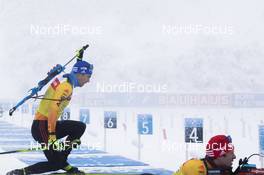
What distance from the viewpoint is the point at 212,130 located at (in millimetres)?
5164

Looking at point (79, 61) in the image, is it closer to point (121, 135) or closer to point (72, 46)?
point (72, 46)

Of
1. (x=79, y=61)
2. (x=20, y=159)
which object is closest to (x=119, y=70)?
(x=79, y=61)

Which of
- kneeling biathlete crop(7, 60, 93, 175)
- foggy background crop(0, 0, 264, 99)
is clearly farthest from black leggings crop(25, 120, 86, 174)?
foggy background crop(0, 0, 264, 99)

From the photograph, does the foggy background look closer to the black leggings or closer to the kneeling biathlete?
the kneeling biathlete

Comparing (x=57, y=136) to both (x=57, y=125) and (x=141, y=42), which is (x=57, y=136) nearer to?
(x=57, y=125)

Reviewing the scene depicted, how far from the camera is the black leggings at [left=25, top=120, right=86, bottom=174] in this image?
17.1 feet

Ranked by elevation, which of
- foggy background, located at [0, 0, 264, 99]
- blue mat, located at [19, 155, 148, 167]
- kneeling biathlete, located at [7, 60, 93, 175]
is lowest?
blue mat, located at [19, 155, 148, 167]

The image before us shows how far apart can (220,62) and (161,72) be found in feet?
1.56

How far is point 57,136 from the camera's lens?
5.20 metres

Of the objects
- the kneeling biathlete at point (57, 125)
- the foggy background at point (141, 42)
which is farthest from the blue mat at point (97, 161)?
the foggy background at point (141, 42)

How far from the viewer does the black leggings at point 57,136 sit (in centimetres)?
520

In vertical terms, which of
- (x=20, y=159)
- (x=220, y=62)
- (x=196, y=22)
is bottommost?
(x=20, y=159)

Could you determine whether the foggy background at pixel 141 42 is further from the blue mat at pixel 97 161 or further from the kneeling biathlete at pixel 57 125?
the blue mat at pixel 97 161

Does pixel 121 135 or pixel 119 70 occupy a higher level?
pixel 119 70
